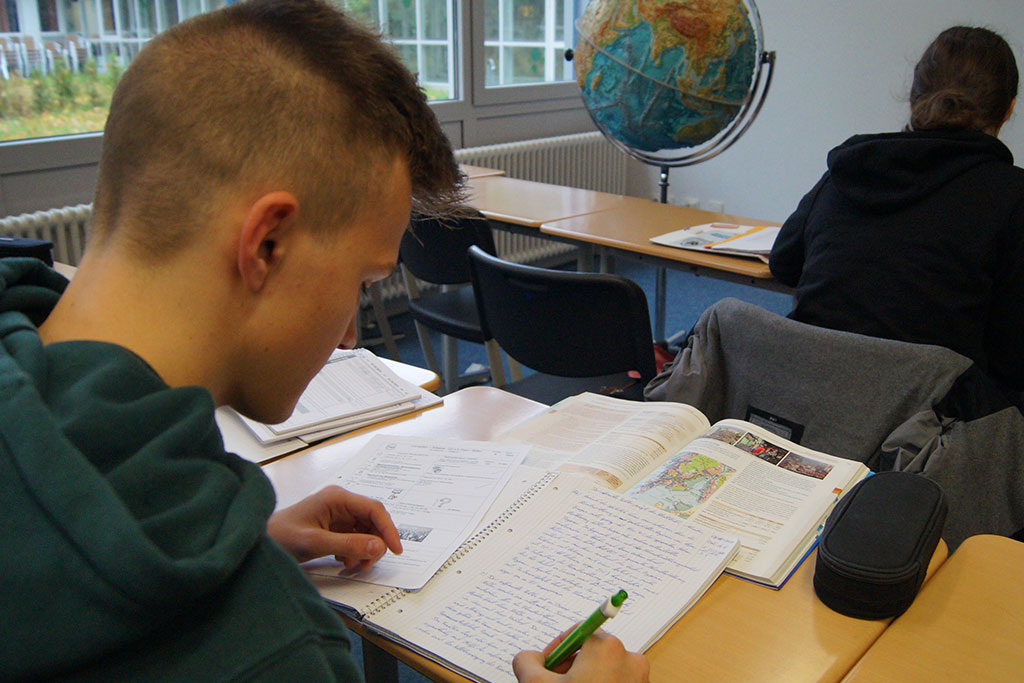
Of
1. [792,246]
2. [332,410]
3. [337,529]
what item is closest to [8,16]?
[332,410]

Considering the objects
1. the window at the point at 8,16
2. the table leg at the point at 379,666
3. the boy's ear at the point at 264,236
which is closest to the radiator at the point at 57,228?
the window at the point at 8,16

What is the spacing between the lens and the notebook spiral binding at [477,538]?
0.86 metres

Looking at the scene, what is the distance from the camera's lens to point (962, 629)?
0.83m

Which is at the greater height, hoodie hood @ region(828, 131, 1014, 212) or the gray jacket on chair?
hoodie hood @ region(828, 131, 1014, 212)

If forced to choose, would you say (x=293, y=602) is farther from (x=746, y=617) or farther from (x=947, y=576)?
(x=947, y=576)

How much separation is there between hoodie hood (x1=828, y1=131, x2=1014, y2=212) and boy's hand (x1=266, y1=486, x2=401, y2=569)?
1.34m

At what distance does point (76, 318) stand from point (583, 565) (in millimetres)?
541

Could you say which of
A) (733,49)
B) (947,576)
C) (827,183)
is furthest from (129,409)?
(733,49)

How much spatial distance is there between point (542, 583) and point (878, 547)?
1.12ft

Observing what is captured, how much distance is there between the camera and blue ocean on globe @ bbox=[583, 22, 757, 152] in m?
2.29

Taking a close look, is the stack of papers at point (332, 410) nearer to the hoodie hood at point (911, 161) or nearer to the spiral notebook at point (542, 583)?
the spiral notebook at point (542, 583)

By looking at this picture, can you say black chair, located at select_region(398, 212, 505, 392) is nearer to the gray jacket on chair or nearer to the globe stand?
the globe stand

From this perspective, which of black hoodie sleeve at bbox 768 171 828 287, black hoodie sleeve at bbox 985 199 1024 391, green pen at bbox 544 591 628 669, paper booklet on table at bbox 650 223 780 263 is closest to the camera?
green pen at bbox 544 591 628 669

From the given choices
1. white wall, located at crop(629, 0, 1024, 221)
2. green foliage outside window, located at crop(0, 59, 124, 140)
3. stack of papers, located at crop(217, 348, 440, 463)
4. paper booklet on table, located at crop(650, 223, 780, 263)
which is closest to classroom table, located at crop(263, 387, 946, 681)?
stack of papers, located at crop(217, 348, 440, 463)
